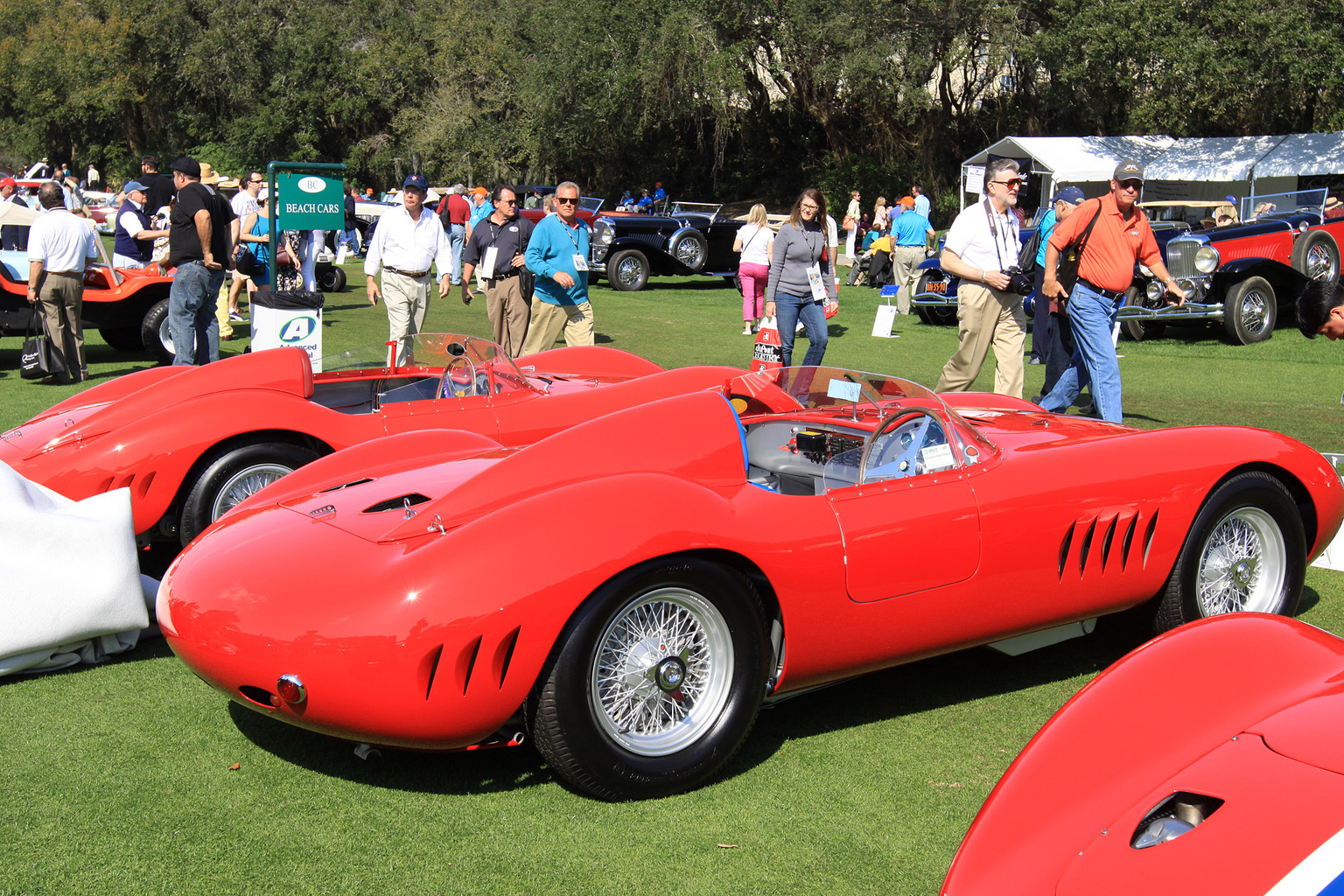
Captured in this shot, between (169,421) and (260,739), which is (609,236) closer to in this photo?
(169,421)

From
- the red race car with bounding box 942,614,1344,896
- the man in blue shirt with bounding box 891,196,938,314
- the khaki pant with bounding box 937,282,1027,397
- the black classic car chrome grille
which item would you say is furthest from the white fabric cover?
the man in blue shirt with bounding box 891,196,938,314

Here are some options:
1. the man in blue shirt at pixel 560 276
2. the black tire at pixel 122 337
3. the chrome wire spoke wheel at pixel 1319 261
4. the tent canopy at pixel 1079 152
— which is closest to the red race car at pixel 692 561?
the man in blue shirt at pixel 560 276

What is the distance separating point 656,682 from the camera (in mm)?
3152

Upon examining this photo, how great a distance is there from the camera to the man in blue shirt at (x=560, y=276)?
8.91 metres

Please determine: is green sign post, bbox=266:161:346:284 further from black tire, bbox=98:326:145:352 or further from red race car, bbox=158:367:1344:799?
red race car, bbox=158:367:1344:799

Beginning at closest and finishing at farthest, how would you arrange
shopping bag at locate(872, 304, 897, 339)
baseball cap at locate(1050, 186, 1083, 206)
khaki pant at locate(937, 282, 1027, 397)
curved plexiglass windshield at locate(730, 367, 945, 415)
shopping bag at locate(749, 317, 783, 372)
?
1. curved plexiglass windshield at locate(730, 367, 945, 415)
2. khaki pant at locate(937, 282, 1027, 397)
3. shopping bag at locate(749, 317, 783, 372)
4. baseball cap at locate(1050, 186, 1083, 206)
5. shopping bag at locate(872, 304, 897, 339)

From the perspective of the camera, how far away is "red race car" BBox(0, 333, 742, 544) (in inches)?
196

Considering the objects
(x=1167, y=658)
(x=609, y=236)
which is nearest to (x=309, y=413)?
(x=1167, y=658)

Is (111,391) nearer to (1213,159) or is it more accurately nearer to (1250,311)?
(1250,311)

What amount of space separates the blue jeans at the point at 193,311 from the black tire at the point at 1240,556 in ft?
26.3

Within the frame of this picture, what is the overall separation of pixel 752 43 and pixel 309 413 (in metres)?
31.3

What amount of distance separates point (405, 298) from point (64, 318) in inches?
132

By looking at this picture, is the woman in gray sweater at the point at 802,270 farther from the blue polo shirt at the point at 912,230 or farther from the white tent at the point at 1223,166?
the white tent at the point at 1223,166

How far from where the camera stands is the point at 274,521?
3.66 metres
